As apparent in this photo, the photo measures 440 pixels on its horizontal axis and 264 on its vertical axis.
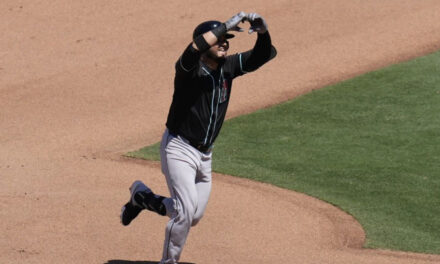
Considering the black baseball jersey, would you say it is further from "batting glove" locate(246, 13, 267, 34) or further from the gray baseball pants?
Answer: "batting glove" locate(246, 13, 267, 34)

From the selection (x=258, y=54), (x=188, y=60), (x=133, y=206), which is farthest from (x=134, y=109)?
(x=188, y=60)

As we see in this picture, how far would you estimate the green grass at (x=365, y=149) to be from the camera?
10.6 meters

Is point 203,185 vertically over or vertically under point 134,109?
over

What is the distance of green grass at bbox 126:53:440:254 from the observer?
10.6m

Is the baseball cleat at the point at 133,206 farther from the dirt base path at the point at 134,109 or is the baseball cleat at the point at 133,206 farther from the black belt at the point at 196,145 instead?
the black belt at the point at 196,145

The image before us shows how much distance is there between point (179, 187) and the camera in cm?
788

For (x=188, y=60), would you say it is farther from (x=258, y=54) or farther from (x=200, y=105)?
(x=258, y=54)

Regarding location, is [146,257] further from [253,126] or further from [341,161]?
[253,126]

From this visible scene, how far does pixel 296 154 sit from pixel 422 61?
467 cm

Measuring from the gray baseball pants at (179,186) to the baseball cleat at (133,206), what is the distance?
68cm

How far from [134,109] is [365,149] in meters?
4.01

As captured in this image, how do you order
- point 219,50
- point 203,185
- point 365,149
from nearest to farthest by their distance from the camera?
point 219,50, point 203,185, point 365,149

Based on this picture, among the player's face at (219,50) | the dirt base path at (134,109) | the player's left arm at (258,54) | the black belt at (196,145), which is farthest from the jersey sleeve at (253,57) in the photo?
the dirt base path at (134,109)

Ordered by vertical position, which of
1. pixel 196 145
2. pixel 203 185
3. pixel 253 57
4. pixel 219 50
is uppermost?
pixel 219 50
